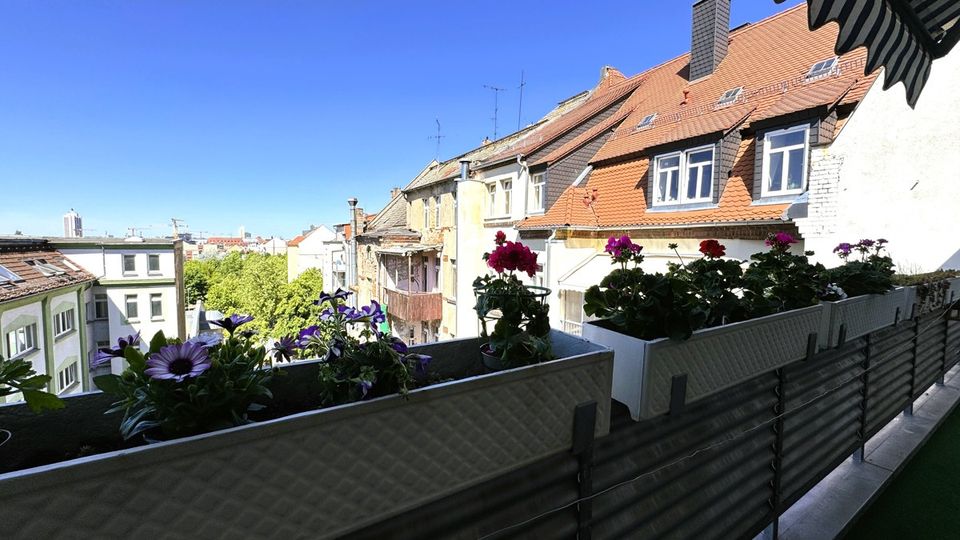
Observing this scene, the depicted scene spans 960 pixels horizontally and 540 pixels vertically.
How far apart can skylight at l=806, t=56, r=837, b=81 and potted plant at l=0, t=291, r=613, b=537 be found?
1040 cm

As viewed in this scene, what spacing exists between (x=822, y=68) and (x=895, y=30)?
24.6 ft

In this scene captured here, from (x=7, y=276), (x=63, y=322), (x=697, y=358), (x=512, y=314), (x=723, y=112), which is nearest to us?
(x=512, y=314)

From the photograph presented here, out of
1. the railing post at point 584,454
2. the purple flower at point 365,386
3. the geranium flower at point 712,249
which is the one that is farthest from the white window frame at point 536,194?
the purple flower at point 365,386

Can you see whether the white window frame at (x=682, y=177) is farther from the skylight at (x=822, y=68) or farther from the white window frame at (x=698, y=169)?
the skylight at (x=822, y=68)

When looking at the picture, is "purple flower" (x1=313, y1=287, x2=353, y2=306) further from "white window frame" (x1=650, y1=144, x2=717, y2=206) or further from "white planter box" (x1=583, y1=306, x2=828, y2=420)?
"white window frame" (x1=650, y1=144, x2=717, y2=206)

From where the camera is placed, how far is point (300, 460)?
3.22 feet

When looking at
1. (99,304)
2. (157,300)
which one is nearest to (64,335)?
(99,304)

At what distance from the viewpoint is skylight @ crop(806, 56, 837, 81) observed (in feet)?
27.4

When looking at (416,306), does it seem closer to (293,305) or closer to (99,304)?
(293,305)

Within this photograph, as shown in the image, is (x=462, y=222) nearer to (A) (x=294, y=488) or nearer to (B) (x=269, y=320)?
(A) (x=294, y=488)

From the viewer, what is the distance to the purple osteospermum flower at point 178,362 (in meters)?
0.97

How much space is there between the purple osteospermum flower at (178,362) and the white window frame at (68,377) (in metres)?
22.0

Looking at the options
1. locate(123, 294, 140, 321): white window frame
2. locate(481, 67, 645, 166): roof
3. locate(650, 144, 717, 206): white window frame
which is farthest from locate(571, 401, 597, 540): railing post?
locate(123, 294, 140, 321): white window frame

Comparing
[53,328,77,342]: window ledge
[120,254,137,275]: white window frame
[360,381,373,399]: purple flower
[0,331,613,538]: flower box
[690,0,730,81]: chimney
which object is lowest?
[53,328,77,342]: window ledge
